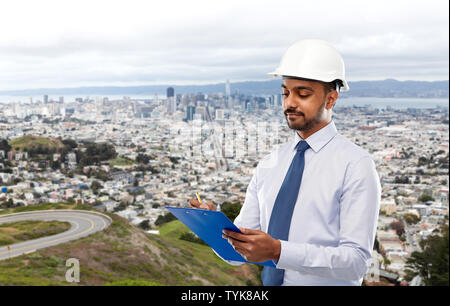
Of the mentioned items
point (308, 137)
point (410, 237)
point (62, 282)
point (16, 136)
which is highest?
point (308, 137)

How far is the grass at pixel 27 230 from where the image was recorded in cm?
748

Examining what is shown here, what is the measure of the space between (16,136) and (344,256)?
923 cm

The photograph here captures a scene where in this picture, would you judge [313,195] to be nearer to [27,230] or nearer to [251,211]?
[251,211]

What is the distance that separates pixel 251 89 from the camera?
9.15 meters

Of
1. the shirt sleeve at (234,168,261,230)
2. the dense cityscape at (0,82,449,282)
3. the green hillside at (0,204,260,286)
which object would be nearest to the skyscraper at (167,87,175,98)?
the dense cityscape at (0,82,449,282)

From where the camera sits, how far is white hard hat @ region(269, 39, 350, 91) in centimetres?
80

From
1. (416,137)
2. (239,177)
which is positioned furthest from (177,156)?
(416,137)

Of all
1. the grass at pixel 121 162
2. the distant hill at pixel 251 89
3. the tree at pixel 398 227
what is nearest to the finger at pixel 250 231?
the distant hill at pixel 251 89

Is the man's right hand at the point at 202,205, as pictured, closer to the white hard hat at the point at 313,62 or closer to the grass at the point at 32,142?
the white hard hat at the point at 313,62

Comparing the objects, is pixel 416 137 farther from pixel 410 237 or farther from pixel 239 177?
pixel 239 177

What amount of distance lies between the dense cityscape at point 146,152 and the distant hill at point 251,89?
258 millimetres

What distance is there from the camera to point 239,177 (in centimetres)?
942

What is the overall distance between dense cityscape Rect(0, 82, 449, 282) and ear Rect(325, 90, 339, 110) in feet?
19.3
